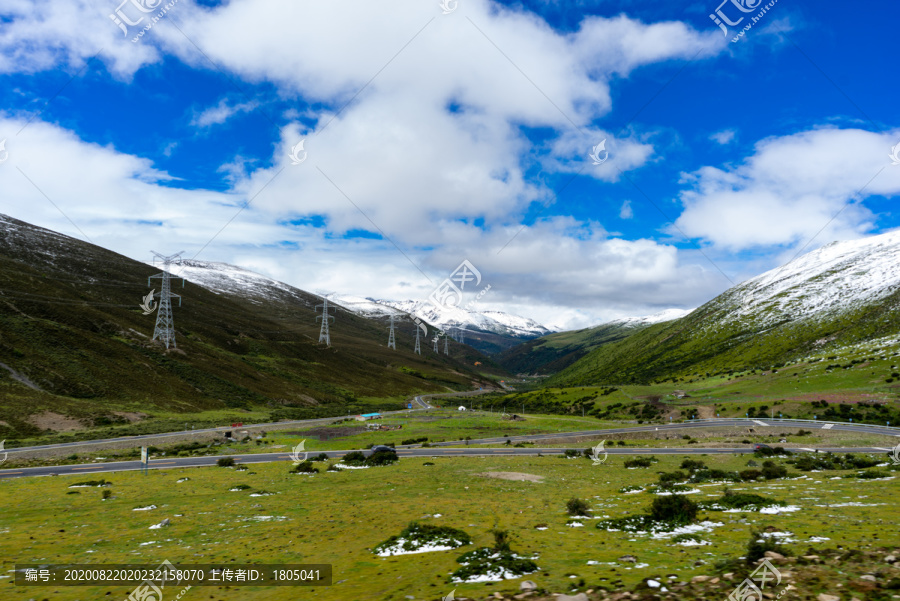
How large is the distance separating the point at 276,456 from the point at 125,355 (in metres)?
79.8

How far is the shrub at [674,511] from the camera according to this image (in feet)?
48.1

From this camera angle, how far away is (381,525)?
17438 millimetres

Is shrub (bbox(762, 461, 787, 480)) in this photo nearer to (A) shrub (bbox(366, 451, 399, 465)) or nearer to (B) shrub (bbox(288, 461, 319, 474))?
(A) shrub (bbox(366, 451, 399, 465))

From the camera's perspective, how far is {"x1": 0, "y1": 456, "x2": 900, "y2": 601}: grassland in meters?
10.5

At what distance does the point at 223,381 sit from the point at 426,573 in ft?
390

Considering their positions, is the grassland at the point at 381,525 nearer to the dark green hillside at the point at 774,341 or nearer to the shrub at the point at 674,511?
the shrub at the point at 674,511

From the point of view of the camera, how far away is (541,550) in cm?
1281

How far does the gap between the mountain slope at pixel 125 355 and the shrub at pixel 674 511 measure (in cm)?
8490

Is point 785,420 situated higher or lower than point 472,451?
higher

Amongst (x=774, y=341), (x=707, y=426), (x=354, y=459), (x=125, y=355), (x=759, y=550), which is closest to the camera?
(x=759, y=550)

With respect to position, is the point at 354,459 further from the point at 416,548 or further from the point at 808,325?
the point at 808,325

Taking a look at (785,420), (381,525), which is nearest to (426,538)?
(381,525)

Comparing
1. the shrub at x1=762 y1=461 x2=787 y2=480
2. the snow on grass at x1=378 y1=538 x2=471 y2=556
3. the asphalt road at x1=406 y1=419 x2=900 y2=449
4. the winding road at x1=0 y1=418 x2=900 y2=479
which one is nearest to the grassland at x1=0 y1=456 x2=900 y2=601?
the snow on grass at x1=378 y1=538 x2=471 y2=556

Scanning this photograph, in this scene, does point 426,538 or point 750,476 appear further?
point 750,476
